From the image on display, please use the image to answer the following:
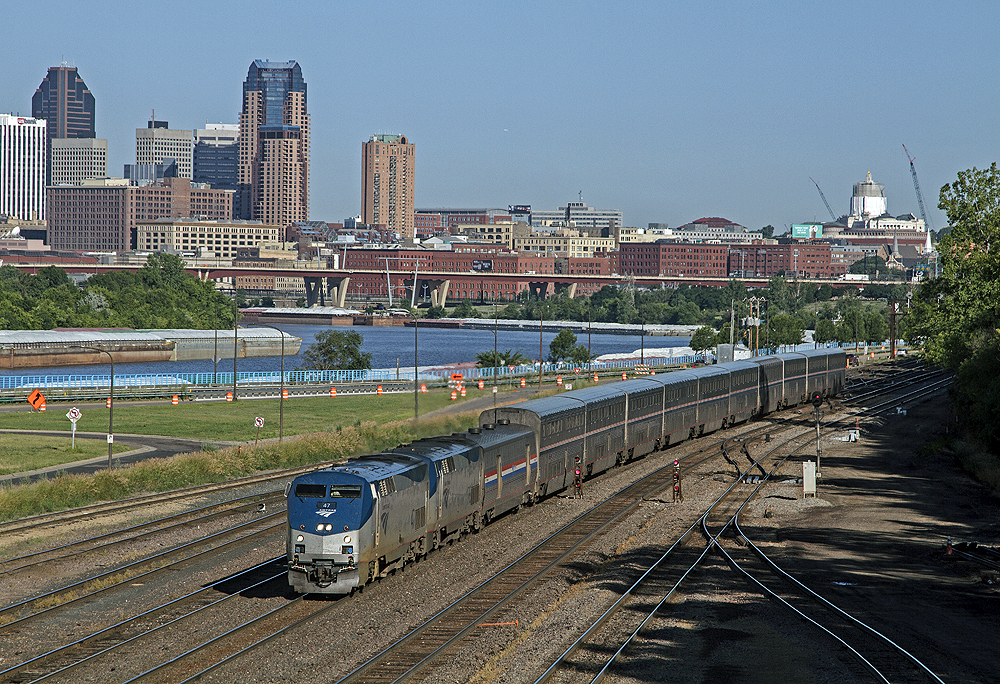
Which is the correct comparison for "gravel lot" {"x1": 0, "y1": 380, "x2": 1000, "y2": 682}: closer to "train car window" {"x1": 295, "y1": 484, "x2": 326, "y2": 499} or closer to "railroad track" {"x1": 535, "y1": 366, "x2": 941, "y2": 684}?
"railroad track" {"x1": 535, "y1": 366, "x2": 941, "y2": 684}

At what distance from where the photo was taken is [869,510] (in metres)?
41.7

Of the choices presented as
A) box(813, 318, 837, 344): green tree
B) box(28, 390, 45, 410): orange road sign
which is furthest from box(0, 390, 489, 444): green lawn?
box(813, 318, 837, 344): green tree

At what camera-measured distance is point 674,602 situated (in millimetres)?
27125

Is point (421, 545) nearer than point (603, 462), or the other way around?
point (421, 545)

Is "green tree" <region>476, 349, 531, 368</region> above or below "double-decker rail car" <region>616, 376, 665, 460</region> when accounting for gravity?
below

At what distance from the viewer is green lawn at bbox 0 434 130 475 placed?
53053 millimetres

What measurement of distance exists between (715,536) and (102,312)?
553 ft

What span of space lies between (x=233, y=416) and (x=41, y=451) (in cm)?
2167

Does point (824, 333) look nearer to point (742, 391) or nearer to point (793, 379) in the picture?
point (793, 379)

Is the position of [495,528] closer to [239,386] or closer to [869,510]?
[869,510]

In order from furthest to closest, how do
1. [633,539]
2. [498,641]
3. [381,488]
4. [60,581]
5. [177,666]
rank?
1. [633,539]
2. [60,581]
3. [381,488]
4. [498,641]
5. [177,666]

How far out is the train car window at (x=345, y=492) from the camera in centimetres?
2622

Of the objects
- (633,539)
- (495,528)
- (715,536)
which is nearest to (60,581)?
(495,528)

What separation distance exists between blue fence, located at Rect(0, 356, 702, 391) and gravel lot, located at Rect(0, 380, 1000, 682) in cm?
5878
